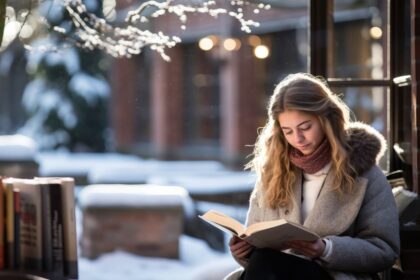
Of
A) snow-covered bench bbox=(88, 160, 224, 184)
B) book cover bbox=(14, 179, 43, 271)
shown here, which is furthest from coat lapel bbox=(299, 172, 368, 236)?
snow-covered bench bbox=(88, 160, 224, 184)

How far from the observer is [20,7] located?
421cm

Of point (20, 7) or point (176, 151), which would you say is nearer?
point (20, 7)

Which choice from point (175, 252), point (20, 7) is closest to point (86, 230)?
point (175, 252)

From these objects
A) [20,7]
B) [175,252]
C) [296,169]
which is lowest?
[175,252]

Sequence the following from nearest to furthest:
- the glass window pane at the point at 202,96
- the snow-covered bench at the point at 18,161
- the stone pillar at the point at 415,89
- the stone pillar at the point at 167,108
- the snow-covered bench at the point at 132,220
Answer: the stone pillar at the point at 415,89 < the snow-covered bench at the point at 132,220 < the snow-covered bench at the point at 18,161 < the glass window pane at the point at 202,96 < the stone pillar at the point at 167,108

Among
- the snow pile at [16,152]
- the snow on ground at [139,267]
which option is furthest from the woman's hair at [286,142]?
the snow pile at [16,152]

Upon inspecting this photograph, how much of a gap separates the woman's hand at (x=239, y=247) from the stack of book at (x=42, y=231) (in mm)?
515

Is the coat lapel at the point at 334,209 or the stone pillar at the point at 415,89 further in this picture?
the stone pillar at the point at 415,89

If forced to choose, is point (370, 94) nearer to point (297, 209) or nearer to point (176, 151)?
point (297, 209)

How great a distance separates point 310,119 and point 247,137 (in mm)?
13006

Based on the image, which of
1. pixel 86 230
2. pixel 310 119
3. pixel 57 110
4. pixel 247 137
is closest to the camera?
pixel 310 119

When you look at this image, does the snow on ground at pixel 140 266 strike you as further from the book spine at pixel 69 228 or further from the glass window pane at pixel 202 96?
the glass window pane at pixel 202 96

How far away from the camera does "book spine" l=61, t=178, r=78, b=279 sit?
2557 millimetres

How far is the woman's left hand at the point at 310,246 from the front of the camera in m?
2.68
